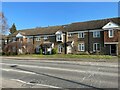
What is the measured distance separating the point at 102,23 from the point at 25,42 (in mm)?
22372

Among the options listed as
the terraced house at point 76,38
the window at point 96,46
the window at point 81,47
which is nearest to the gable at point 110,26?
the terraced house at point 76,38

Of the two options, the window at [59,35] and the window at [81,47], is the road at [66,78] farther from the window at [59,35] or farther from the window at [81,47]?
the window at [59,35]

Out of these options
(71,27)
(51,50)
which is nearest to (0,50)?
(51,50)

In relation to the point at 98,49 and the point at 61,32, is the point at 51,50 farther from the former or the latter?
the point at 98,49

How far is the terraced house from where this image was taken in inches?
1698

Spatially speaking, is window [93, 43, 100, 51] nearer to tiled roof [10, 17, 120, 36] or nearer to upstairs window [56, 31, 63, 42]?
tiled roof [10, 17, 120, 36]

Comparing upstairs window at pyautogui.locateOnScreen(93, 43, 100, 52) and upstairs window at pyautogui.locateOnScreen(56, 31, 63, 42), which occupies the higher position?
upstairs window at pyautogui.locateOnScreen(56, 31, 63, 42)

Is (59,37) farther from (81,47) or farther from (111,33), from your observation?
(111,33)

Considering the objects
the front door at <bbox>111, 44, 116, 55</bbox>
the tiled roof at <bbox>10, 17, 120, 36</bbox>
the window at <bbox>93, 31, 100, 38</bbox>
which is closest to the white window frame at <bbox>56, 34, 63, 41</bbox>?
the tiled roof at <bbox>10, 17, 120, 36</bbox>

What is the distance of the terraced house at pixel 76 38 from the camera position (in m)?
43.1

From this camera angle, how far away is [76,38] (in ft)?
165

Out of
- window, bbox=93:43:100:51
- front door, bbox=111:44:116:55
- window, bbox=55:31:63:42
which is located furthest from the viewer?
window, bbox=55:31:63:42

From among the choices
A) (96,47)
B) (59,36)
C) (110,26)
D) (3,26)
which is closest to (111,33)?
(110,26)

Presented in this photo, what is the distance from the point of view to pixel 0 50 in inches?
2473
